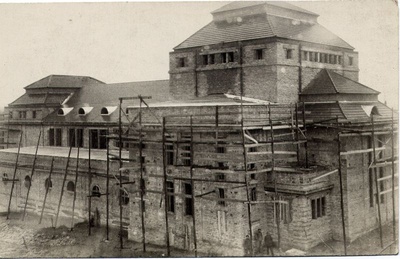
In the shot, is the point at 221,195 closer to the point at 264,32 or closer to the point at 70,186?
the point at 264,32

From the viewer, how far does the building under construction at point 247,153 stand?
24.3 m

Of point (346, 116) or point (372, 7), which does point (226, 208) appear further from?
point (372, 7)

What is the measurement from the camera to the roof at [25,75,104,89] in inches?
1665

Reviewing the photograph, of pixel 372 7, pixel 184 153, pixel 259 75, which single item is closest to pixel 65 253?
pixel 184 153

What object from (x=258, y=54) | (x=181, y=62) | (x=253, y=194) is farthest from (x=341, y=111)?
(x=181, y=62)

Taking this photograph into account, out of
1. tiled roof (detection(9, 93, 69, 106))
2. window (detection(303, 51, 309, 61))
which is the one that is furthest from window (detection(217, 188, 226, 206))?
tiled roof (detection(9, 93, 69, 106))

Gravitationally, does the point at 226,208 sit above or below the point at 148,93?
below

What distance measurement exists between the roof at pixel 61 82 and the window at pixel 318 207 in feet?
82.8

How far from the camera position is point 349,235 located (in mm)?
25953

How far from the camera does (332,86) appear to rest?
28391 mm

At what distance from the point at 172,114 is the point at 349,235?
1101 centimetres

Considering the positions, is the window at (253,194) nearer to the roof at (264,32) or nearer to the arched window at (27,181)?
the roof at (264,32)

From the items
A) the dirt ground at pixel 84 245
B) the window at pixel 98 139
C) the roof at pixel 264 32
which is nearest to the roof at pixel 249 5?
the roof at pixel 264 32

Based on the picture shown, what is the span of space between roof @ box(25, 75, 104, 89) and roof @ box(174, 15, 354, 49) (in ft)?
49.7
